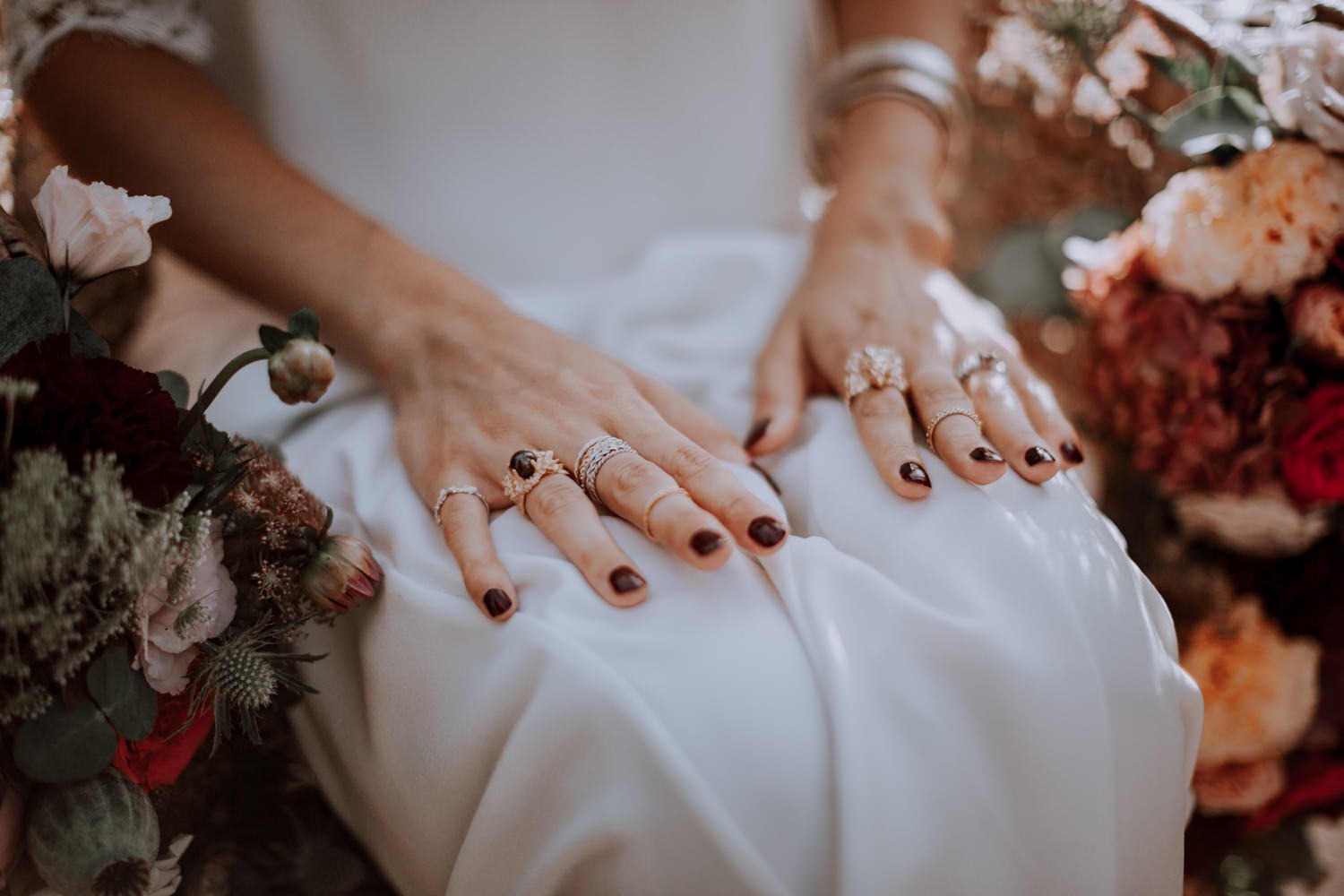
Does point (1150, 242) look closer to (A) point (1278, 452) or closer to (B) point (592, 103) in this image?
(A) point (1278, 452)

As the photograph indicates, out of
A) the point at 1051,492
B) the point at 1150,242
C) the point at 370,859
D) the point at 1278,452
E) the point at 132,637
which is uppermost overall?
the point at 1150,242

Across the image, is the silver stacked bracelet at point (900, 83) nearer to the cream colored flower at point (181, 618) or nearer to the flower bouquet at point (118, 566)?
the flower bouquet at point (118, 566)

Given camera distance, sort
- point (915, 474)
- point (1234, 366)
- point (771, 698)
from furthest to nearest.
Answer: point (1234, 366), point (915, 474), point (771, 698)

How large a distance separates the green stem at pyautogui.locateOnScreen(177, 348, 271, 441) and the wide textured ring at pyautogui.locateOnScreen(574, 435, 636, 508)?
0.30 m

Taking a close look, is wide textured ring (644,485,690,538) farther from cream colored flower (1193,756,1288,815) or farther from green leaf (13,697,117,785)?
cream colored flower (1193,756,1288,815)

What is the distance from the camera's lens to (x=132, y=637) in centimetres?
68

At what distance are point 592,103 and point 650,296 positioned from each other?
0.30m

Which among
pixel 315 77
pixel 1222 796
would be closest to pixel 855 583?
pixel 1222 796

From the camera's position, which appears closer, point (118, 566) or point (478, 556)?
point (118, 566)

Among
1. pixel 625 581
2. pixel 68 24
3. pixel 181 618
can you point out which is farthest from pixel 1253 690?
pixel 68 24

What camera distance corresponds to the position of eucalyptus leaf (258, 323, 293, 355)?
2.25 feet

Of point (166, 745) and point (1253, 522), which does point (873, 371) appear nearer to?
point (1253, 522)

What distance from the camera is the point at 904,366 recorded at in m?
1.02

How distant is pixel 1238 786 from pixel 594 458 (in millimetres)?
1025
